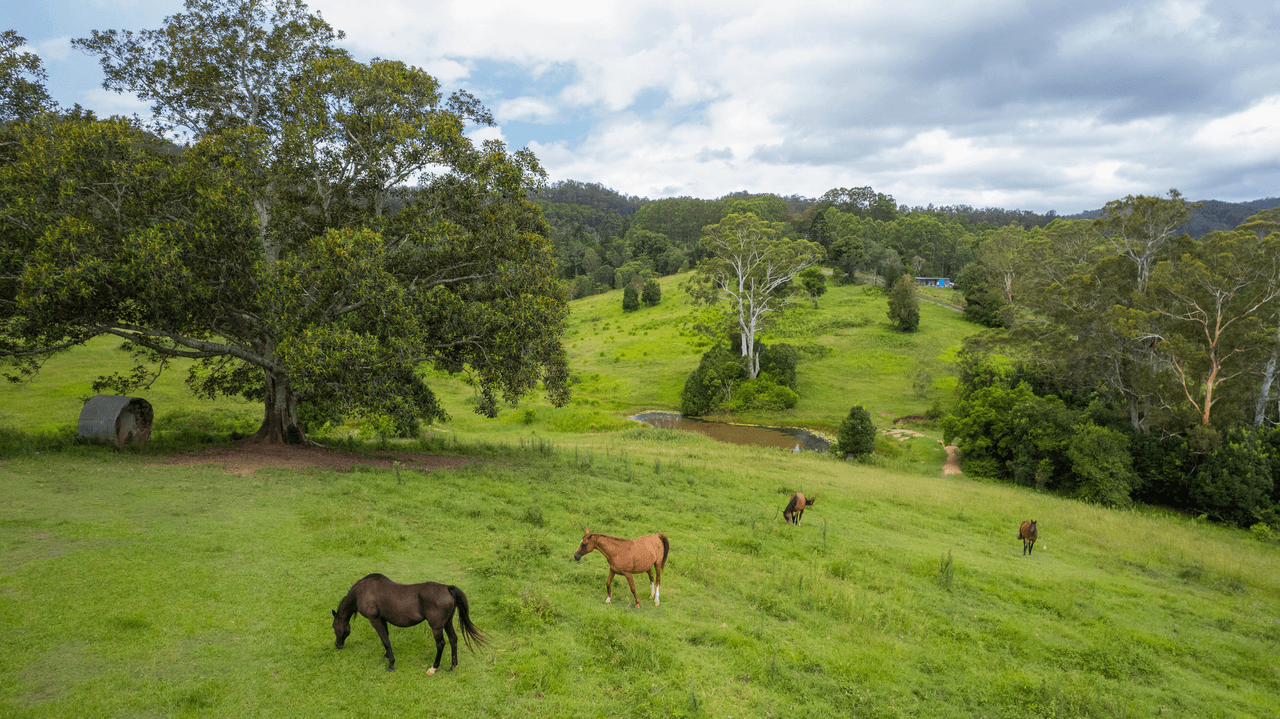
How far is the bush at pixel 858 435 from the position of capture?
3375 centimetres

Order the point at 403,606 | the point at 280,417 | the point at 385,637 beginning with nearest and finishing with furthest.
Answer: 1. the point at 403,606
2. the point at 385,637
3. the point at 280,417

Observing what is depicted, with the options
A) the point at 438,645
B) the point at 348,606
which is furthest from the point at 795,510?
the point at 348,606

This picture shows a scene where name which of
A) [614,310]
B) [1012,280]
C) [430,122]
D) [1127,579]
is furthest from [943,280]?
[430,122]

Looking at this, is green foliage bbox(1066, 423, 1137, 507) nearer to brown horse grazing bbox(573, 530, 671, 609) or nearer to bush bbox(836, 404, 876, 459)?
bush bbox(836, 404, 876, 459)

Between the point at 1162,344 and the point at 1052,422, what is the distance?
5.97 m

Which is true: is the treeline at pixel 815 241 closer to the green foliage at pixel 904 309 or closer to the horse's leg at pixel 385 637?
the green foliage at pixel 904 309

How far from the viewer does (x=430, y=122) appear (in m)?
17.3

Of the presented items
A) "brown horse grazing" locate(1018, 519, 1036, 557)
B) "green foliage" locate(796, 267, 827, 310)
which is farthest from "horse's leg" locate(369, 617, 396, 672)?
"green foliage" locate(796, 267, 827, 310)

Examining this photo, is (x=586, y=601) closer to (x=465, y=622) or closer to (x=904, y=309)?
(x=465, y=622)

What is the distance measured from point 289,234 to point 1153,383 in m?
39.1

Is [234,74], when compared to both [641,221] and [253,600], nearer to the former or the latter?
[253,600]

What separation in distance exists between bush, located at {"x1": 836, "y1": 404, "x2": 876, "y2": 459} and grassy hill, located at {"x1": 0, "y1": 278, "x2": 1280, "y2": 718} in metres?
12.6

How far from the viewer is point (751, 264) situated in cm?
5841

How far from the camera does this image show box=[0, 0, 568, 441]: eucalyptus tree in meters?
14.3
